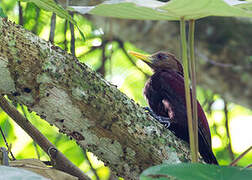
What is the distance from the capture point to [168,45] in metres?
4.52

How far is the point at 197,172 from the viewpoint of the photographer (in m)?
1.13

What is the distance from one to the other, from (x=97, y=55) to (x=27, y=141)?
129 centimetres

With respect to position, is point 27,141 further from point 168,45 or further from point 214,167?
point 214,167

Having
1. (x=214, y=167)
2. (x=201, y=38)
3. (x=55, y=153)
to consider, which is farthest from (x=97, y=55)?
(x=214, y=167)

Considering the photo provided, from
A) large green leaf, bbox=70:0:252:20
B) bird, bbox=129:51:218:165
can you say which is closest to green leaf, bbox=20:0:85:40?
large green leaf, bbox=70:0:252:20

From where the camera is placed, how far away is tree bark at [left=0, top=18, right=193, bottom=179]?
1.63 metres

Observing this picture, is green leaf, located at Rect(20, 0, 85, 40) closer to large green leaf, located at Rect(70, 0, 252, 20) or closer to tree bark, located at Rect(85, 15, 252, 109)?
large green leaf, located at Rect(70, 0, 252, 20)

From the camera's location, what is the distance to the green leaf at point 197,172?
3.56ft

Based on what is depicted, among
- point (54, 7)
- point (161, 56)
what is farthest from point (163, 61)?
point (54, 7)

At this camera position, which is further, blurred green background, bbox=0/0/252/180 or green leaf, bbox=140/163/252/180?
blurred green background, bbox=0/0/252/180

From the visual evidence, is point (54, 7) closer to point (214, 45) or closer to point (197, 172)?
point (197, 172)

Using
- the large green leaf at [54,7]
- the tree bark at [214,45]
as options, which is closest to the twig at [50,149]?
the large green leaf at [54,7]

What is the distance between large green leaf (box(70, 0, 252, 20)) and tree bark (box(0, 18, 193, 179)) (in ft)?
1.25

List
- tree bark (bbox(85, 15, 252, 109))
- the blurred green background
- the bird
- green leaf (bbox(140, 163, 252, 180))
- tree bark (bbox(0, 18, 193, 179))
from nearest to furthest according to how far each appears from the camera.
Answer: green leaf (bbox(140, 163, 252, 180)) < tree bark (bbox(0, 18, 193, 179)) < the bird < the blurred green background < tree bark (bbox(85, 15, 252, 109))
